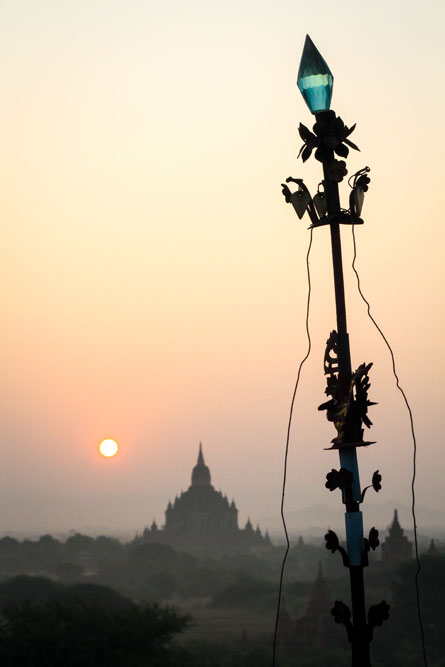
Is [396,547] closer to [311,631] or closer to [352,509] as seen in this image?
[311,631]

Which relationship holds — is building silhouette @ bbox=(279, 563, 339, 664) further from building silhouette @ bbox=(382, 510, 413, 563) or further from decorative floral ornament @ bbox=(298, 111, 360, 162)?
decorative floral ornament @ bbox=(298, 111, 360, 162)

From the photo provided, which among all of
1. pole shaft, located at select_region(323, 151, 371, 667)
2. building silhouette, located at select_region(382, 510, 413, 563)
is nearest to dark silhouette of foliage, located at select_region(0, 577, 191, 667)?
pole shaft, located at select_region(323, 151, 371, 667)

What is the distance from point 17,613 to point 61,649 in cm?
916

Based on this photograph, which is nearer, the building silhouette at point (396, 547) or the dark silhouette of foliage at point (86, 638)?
the dark silhouette of foliage at point (86, 638)

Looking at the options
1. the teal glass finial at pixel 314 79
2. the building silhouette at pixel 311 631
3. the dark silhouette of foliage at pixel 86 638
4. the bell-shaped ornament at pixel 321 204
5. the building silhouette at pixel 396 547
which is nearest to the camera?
the teal glass finial at pixel 314 79

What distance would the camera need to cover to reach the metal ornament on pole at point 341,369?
5.64 m

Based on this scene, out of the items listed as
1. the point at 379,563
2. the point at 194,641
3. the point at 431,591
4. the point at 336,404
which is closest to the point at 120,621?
the point at 194,641

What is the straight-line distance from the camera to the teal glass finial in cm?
606

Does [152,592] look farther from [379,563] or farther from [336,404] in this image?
[336,404]

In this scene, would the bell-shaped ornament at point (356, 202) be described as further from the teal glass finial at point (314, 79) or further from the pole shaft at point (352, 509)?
the teal glass finial at point (314, 79)

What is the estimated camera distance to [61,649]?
56.9 meters

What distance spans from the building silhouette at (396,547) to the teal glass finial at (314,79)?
130508 mm

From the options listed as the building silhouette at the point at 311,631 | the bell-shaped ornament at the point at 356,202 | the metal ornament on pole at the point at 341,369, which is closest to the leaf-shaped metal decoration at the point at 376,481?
the metal ornament on pole at the point at 341,369

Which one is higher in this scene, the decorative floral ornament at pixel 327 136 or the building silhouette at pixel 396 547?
the building silhouette at pixel 396 547
